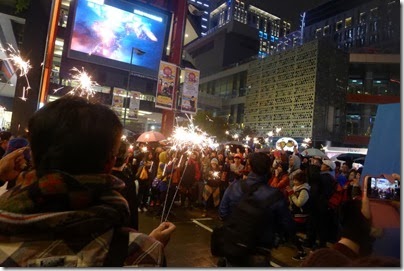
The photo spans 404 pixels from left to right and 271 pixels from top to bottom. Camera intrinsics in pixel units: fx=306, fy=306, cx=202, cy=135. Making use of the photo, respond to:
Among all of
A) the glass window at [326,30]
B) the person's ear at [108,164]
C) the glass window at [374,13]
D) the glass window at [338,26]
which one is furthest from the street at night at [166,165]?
the glass window at [326,30]

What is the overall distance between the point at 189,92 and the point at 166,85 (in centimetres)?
97

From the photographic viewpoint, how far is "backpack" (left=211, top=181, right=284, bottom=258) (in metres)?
2.72

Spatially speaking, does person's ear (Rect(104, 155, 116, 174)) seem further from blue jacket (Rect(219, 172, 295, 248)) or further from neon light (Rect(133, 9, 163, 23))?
neon light (Rect(133, 9, 163, 23))

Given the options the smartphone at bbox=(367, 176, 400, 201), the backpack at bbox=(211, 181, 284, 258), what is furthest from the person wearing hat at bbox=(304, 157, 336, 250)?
the backpack at bbox=(211, 181, 284, 258)

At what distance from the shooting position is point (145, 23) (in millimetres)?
24016

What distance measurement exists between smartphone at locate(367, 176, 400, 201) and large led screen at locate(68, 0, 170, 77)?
1980cm

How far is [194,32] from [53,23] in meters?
19.5

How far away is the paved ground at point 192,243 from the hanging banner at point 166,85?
4877mm

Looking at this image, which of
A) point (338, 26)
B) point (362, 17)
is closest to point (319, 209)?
point (362, 17)

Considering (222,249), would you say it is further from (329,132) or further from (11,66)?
(329,132)

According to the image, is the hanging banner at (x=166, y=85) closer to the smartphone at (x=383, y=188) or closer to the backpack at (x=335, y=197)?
the backpack at (x=335, y=197)

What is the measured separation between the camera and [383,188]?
10.4ft

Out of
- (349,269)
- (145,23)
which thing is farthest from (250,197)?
(145,23)

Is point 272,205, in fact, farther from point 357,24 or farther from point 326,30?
point 326,30
